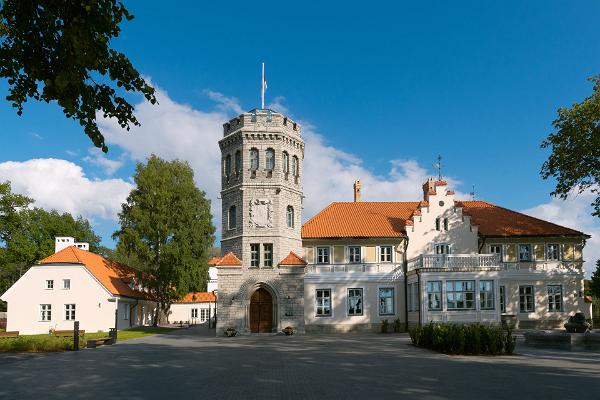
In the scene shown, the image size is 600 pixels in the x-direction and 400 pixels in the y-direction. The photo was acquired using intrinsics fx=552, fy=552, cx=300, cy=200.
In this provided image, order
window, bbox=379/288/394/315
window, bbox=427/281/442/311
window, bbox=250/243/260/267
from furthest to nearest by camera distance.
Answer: window, bbox=379/288/394/315, window, bbox=250/243/260/267, window, bbox=427/281/442/311

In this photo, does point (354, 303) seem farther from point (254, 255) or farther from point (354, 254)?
point (254, 255)

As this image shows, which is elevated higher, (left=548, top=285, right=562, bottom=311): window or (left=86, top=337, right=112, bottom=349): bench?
(left=548, top=285, right=562, bottom=311): window

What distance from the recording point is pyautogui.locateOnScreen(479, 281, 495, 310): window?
33562mm

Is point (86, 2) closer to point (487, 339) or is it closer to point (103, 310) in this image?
point (487, 339)

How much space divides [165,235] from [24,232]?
2222 centimetres

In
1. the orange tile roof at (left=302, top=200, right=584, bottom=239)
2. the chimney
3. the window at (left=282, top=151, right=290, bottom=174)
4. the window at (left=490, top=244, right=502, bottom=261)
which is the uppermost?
the window at (left=282, top=151, right=290, bottom=174)

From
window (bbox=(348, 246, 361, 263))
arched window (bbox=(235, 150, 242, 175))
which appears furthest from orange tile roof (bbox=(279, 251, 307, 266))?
arched window (bbox=(235, 150, 242, 175))

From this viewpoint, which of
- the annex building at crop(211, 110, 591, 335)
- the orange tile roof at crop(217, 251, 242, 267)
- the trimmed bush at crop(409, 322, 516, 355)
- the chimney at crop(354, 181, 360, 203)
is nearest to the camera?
the trimmed bush at crop(409, 322, 516, 355)

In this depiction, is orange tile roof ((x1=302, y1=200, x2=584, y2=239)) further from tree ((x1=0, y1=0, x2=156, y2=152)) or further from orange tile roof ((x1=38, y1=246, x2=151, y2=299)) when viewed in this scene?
tree ((x1=0, y1=0, x2=156, y2=152))

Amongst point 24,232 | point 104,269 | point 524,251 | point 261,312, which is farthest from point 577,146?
point 24,232

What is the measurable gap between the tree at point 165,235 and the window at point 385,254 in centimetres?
1671

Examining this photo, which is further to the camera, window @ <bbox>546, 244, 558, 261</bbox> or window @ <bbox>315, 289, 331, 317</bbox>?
window @ <bbox>546, 244, 558, 261</bbox>

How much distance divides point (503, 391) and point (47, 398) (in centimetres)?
968

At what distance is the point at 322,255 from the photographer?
1448 inches
